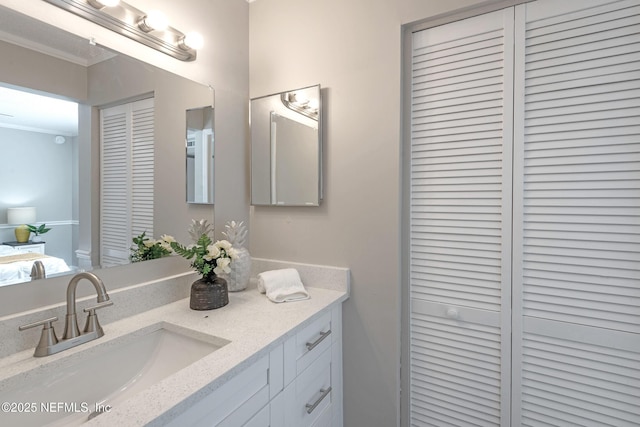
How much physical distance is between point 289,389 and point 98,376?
0.60 m

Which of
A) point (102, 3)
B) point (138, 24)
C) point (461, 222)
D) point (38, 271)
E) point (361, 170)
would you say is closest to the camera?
point (38, 271)

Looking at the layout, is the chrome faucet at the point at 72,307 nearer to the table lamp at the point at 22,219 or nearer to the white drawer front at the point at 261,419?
the table lamp at the point at 22,219

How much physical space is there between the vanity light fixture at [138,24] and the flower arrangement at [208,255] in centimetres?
82

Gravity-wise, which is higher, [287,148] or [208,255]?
[287,148]

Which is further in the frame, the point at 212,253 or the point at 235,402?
the point at 212,253

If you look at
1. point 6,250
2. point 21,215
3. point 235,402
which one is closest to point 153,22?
point 21,215

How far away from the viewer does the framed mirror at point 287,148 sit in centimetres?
153

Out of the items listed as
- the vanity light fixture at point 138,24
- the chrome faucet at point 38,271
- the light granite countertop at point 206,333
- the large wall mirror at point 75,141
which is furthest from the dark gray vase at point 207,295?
the vanity light fixture at point 138,24

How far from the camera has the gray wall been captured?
1383mm

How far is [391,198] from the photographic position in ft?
4.54

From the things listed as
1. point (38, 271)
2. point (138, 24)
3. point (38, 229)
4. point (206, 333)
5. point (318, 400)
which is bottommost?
point (318, 400)

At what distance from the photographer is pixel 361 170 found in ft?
4.77

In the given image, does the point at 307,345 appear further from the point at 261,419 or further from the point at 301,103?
the point at 301,103

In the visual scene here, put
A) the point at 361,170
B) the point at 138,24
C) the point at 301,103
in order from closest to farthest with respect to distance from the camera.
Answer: the point at 138,24, the point at 361,170, the point at 301,103
